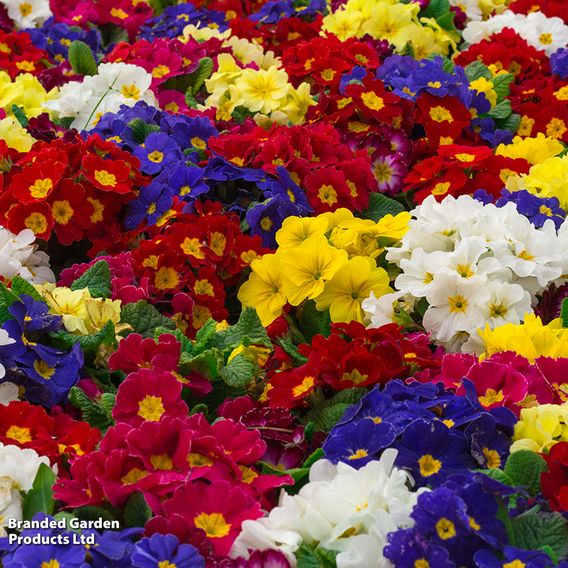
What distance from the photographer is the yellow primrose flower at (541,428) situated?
1951 millimetres

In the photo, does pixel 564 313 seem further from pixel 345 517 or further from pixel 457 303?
pixel 345 517

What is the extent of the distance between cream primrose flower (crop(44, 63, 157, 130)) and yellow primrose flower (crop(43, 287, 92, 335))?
1275mm

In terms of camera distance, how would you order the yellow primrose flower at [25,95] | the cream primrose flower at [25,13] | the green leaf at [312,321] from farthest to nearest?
the cream primrose flower at [25,13] < the yellow primrose flower at [25,95] < the green leaf at [312,321]

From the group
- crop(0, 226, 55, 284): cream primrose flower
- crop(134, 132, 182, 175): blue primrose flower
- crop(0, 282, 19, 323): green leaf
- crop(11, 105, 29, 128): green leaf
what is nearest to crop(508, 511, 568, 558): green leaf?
crop(0, 282, 19, 323): green leaf

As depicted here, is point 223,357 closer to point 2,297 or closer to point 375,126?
point 2,297

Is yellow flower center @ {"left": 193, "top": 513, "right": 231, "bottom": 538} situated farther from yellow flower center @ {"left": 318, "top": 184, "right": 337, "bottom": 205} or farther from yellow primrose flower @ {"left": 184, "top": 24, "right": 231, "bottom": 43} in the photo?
yellow primrose flower @ {"left": 184, "top": 24, "right": 231, "bottom": 43}

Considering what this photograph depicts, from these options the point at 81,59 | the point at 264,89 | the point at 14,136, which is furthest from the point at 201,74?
the point at 14,136

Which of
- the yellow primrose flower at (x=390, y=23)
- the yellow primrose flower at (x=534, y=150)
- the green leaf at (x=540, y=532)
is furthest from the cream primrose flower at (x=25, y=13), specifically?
the green leaf at (x=540, y=532)

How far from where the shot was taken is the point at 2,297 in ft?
7.56

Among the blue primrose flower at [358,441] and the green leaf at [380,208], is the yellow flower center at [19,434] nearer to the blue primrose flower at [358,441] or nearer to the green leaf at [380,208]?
the blue primrose flower at [358,441]

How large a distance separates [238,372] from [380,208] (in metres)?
1.16

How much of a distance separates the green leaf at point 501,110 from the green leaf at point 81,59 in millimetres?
1509

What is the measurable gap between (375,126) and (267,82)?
42cm

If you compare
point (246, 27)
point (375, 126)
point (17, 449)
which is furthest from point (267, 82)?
point (17, 449)
